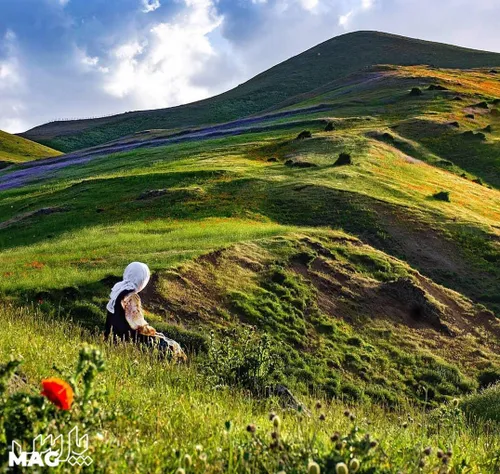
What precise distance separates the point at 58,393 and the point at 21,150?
135381mm

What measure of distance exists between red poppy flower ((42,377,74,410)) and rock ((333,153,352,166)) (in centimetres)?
4458

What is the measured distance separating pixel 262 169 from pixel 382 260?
1917 cm

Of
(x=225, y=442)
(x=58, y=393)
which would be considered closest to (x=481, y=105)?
(x=225, y=442)

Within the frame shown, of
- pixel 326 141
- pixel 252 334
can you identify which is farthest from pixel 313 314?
pixel 326 141

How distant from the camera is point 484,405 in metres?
16.3

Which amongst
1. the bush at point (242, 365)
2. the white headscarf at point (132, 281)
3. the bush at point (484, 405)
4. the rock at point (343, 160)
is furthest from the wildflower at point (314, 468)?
the rock at point (343, 160)

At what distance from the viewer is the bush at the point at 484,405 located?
15672 millimetres

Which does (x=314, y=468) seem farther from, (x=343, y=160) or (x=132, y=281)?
(x=343, y=160)

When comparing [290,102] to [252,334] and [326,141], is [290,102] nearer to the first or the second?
[326,141]

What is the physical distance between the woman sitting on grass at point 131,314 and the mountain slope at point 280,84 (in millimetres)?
120729

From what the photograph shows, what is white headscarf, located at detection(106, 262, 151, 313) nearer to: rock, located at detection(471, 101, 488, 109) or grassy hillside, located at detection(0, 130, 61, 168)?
rock, located at detection(471, 101, 488, 109)

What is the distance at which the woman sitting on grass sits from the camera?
14.5 meters

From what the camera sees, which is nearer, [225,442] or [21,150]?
[225,442]

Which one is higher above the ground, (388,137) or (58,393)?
(388,137)
